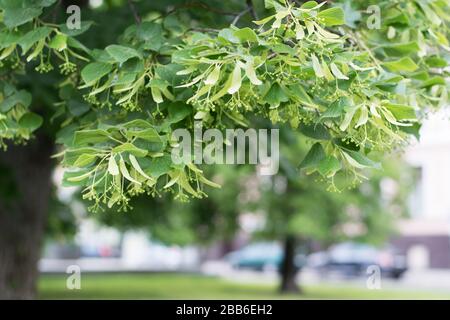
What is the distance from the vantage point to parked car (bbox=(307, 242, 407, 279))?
26922 millimetres

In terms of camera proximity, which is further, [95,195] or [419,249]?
[419,249]

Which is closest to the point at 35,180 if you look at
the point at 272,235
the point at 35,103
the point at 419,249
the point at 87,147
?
the point at 35,103

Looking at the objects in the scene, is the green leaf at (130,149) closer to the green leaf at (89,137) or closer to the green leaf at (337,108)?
the green leaf at (89,137)

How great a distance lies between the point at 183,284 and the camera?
21.3 m

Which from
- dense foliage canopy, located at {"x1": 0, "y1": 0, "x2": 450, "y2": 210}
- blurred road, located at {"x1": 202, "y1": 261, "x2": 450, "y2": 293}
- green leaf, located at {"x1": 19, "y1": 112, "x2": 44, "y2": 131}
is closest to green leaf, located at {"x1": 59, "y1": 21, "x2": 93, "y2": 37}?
dense foliage canopy, located at {"x1": 0, "y1": 0, "x2": 450, "y2": 210}

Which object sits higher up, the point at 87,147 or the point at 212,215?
the point at 212,215

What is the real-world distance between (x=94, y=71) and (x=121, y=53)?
0.72ft

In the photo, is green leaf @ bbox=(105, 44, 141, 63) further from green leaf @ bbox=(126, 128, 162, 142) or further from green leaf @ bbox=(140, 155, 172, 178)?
green leaf @ bbox=(140, 155, 172, 178)

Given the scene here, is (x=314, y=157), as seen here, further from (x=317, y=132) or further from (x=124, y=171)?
(x=124, y=171)

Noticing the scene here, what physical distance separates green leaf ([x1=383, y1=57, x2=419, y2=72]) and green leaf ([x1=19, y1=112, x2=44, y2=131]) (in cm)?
226
